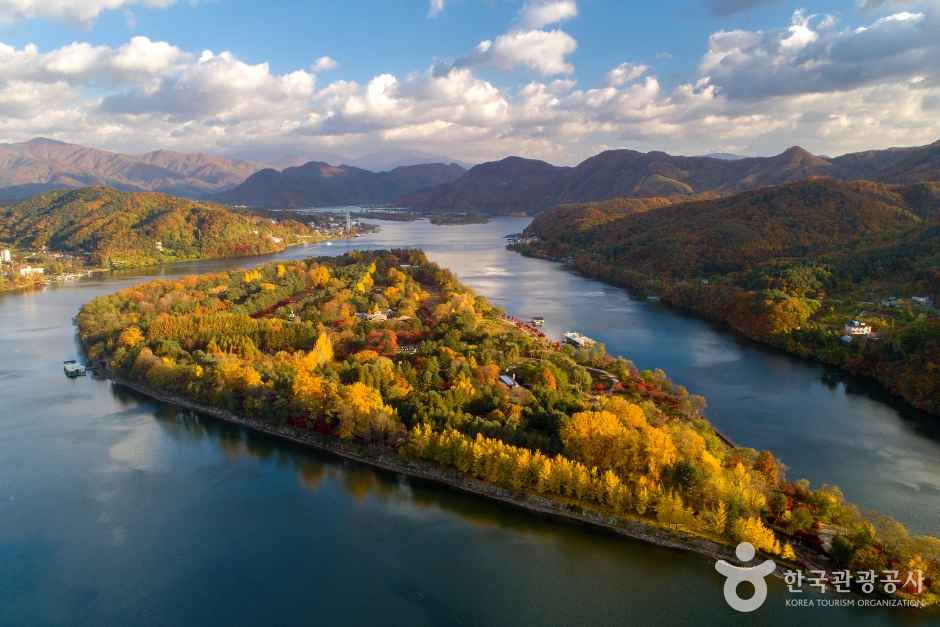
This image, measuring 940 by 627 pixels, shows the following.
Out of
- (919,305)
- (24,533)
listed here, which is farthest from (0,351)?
(919,305)

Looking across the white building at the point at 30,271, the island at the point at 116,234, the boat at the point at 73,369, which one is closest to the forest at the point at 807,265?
the boat at the point at 73,369

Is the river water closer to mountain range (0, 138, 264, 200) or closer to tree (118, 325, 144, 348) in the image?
tree (118, 325, 144, 348)

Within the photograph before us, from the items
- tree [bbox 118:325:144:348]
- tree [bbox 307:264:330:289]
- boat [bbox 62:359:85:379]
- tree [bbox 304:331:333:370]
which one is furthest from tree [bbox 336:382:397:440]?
tree [bbox 307:264:330:289]

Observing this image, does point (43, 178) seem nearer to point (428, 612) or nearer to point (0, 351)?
point (0, 351)

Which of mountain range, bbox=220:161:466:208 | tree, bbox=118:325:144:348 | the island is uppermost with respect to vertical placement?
mountain range, bbox=220:161:466:208

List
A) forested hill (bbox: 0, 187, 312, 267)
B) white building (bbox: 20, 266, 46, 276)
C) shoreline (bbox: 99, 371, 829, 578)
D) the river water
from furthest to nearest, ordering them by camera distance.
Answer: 1. forested hill (bbox: 0, 187, 312, 267)
2. white building (bbox: 20, 266, 46, 276)
3. shoreline (bbox: 99, 371, 829, 578)
4. the river water

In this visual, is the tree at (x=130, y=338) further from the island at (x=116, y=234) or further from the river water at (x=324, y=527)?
the island at (x=116, y=234)
